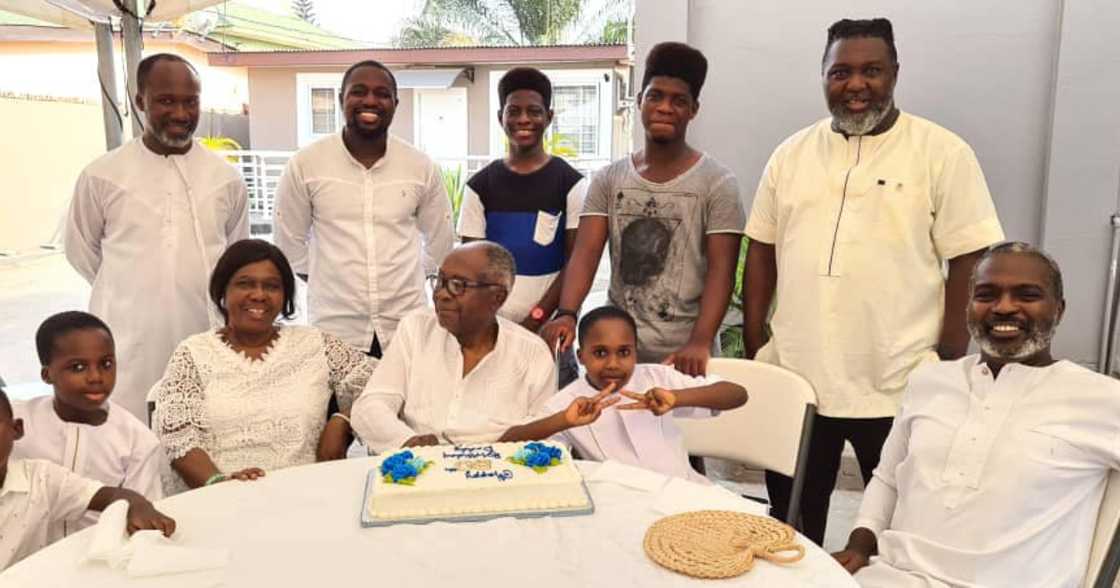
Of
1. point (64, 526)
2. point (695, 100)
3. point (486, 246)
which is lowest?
point (64, 526)

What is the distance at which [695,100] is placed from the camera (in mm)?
3057

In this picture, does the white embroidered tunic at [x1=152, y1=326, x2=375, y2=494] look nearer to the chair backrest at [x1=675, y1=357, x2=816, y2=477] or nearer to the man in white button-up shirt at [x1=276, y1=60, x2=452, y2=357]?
the man in white button-up shirt at [x1=276, y1=60, x2=452, y2=357]

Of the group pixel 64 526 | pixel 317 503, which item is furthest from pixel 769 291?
pixel 64 526

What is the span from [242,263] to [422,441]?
32.2 inches

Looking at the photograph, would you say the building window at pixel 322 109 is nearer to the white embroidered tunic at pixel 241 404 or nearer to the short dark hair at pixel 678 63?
the short dark hair at pixel 678 63

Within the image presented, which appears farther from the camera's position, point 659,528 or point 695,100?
point 695,100

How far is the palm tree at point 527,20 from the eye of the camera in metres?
21.6

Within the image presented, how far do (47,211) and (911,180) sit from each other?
13.6 metres

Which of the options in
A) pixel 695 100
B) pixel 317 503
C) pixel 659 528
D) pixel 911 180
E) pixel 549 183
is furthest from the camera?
pixel 549 183

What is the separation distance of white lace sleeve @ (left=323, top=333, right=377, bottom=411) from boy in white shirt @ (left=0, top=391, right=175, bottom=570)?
81cm

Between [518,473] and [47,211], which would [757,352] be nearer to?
[518,473]

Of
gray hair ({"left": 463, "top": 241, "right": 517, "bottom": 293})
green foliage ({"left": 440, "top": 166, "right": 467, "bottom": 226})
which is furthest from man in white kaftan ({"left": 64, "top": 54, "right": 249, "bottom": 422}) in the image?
green foliage ({"left": 440, "top": 166, "right": 467, "bottom": 226})

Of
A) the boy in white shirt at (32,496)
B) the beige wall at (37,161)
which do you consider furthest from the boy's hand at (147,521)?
the beige wall at (37,161)

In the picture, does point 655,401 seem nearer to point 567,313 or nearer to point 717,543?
point 717,543
